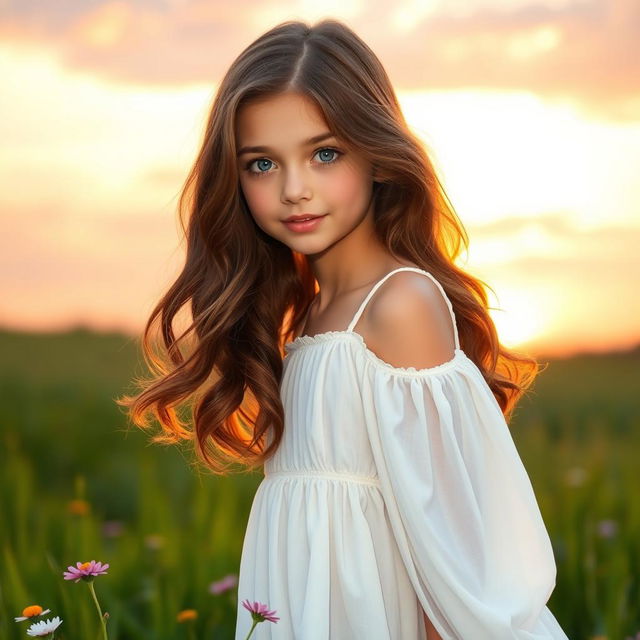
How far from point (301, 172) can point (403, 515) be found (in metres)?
0.75

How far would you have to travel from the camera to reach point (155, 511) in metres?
3.54

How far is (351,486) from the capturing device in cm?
203

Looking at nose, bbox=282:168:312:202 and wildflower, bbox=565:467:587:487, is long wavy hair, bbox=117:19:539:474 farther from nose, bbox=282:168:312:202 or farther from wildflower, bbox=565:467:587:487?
wildflower, bbox=565:467:587:487

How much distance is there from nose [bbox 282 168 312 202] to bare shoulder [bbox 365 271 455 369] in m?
0.27

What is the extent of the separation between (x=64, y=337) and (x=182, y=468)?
3.91 meters

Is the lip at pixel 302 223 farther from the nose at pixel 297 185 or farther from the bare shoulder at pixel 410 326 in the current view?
the bare shoulder at pixel 410 326

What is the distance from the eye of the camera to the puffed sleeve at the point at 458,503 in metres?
1.86

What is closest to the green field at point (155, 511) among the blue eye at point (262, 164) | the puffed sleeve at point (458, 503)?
the puffed sleeve at point (458, 503)

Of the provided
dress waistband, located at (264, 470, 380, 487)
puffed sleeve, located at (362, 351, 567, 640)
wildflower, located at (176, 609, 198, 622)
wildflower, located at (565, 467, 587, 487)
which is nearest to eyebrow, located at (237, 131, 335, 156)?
puffed sleeve, located at (362, 351, 567, 640)

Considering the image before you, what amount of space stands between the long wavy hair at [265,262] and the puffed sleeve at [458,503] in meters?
0.34

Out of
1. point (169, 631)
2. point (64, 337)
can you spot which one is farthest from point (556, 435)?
point (169, 631)

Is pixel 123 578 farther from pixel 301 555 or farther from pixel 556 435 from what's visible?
pixel 556 435

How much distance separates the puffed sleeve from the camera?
186cm

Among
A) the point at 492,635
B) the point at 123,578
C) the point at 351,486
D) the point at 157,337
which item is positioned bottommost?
the point at 123,578
